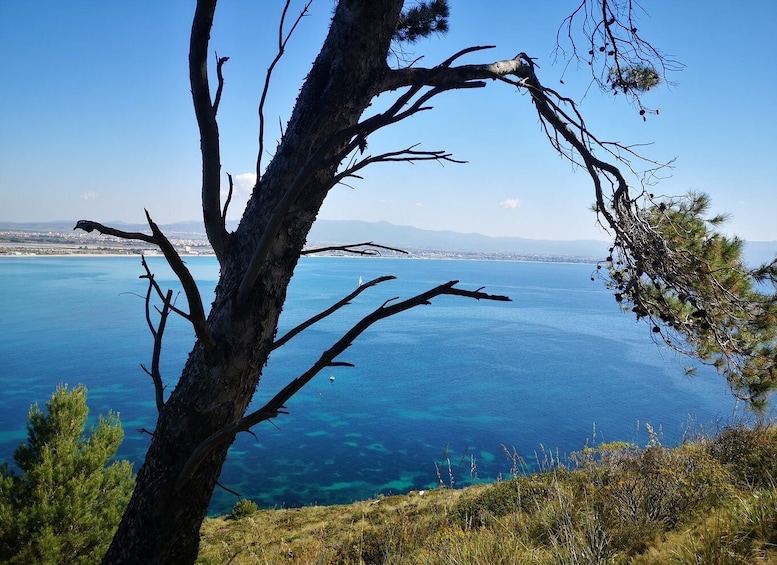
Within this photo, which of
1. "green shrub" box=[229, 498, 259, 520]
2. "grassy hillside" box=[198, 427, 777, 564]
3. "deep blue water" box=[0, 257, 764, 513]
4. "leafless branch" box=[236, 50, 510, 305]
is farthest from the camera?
"deep blue water" box=[0, 257, 764, 513]

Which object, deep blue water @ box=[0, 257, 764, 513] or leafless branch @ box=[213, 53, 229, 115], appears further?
deep blue water @ box=[0, 257, 764, 513]

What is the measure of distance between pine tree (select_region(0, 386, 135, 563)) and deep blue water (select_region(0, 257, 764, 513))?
148 inches

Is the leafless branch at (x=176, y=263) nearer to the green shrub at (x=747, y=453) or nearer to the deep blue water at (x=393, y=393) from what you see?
the green shrub at (x=747, y=453)

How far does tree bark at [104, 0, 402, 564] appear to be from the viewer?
1.10m

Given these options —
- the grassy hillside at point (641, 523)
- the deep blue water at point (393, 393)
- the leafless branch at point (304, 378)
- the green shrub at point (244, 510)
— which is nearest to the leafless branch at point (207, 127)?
the leafless branch at point (304, 378)

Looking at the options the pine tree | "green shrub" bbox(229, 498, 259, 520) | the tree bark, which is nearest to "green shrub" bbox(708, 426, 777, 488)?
the tree bark

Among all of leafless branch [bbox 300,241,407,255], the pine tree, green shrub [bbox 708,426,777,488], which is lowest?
the pine tree

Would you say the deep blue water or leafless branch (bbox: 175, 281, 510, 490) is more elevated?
leafless branch (bbox: 175, 281, 510, 490)

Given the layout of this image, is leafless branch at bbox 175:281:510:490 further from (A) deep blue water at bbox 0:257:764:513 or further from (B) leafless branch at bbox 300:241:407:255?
→ (A) deep blue water at bbox 0:257:764:513

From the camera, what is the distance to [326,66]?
124 centimetres

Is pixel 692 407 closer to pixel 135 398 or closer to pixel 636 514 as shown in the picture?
pixel 636 514

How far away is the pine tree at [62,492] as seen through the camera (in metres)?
7.91

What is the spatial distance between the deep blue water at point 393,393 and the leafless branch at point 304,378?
10.8 m

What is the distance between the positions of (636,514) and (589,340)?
47407 millimetres
